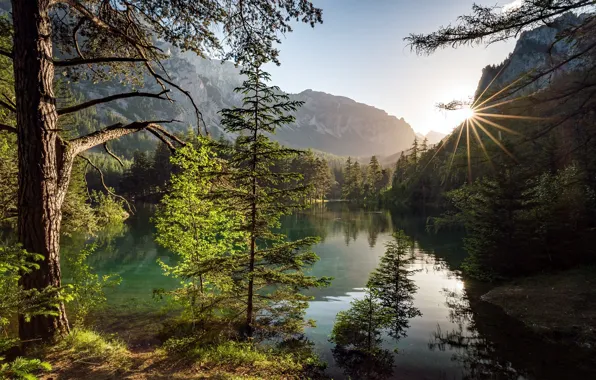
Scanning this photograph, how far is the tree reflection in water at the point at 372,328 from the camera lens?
10.2 meters

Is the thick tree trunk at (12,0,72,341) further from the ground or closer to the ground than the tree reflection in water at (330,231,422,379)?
A: further from the ground

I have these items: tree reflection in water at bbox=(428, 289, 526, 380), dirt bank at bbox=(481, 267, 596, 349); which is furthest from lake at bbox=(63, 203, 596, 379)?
dirt bank at bbox=(481, 267, 596, 349)

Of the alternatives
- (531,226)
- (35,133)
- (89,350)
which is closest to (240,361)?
(89,350)

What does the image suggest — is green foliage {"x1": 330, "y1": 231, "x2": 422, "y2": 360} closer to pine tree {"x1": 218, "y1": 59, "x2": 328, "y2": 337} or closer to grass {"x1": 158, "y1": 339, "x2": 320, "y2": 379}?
grass {"x1": 158, "y1": 339, "x2": 320, "y2": 379}

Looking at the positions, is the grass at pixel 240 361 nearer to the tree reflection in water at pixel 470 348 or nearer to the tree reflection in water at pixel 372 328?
the tree reflection in water at pixel 372 328

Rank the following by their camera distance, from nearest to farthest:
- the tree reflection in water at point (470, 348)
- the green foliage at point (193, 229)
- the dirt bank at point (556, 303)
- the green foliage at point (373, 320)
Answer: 1. the tree reflection in water at point (470, 348)
2. the green foliage at point (193, 229)
3. the green foliage at point (373, 320)
4. the dirt bank at point (556, 303)

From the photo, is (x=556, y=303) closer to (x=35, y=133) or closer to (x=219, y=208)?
(x=219, y=208)

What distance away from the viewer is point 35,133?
221 inches

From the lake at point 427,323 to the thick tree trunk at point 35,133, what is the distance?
8.47 metres

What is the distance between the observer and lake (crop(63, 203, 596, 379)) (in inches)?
394

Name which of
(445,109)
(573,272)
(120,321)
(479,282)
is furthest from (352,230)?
(445,109)

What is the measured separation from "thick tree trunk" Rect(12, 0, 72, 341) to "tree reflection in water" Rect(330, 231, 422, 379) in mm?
8905

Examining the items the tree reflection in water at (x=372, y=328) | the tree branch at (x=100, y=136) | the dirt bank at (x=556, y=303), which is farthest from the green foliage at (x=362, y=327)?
the tree branch at (x=100, y=136)

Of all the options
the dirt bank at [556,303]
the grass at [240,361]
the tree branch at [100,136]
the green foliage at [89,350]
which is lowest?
the dirt bank at [556,303]
